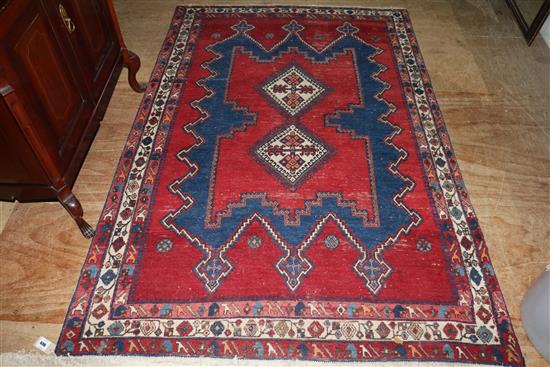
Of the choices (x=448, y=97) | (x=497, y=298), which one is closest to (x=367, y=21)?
(x=448, y=97)

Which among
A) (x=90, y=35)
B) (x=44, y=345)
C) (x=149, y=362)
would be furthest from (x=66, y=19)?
(x=149, y=362)

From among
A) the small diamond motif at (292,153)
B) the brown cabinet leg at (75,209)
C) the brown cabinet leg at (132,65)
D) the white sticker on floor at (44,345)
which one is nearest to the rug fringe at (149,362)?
the white sticker on floor at (44,345)

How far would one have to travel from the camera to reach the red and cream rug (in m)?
1.61

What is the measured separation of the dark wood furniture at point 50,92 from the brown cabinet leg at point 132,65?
0.73 feet

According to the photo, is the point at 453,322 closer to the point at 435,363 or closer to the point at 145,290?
the point at 435,363

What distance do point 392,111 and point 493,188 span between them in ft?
2.24

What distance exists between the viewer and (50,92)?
1.55 m

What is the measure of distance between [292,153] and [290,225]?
44 cm

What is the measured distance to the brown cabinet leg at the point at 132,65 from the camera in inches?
90.3

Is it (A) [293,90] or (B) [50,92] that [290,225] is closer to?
(A) [293,90]

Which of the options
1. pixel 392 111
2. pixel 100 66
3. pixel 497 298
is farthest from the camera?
pixel 392 111

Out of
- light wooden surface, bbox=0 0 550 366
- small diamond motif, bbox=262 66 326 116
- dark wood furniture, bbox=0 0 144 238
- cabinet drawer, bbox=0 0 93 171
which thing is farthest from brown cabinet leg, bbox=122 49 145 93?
small diamond motif, bbox=262 66 326 116

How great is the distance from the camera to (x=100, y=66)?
2.02 metres

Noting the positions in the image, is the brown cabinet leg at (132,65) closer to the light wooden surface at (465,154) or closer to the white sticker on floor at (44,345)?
the light wooden surface at (465,154)
